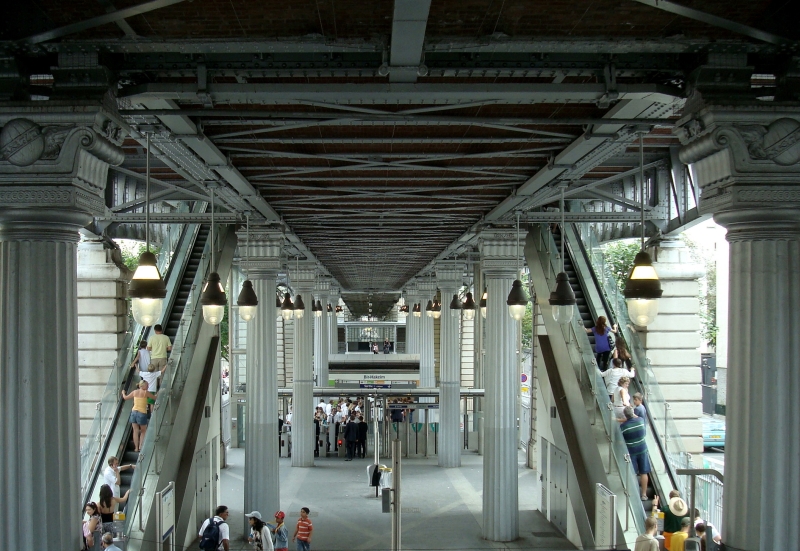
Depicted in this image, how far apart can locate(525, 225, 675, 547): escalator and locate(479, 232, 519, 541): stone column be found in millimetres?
1051

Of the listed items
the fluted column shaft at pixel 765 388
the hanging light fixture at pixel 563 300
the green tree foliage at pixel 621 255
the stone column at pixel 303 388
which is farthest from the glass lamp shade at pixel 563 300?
the stone column at pixel 303 388

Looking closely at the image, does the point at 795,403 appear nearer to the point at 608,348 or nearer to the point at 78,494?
the point at 78,494

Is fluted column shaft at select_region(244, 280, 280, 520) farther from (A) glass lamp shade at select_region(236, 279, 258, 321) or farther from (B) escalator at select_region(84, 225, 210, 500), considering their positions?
(A) glass lamp shade at select_region(236, 279, 258, 321)

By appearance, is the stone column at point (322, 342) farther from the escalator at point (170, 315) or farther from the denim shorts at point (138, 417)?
the denim shorts at point (138, 417)

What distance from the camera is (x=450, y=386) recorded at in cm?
3039

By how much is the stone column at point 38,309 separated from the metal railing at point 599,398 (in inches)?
372

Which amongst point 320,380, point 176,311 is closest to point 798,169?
point 176,311

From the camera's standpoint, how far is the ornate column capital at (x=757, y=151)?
6410 mm

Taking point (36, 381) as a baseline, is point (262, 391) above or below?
below

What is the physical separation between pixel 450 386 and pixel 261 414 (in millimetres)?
13056

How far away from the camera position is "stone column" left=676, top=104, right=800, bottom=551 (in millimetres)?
6359

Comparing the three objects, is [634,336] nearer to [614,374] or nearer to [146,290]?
[614,374]

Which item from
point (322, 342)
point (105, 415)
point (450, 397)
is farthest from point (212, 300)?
point (322, 342)

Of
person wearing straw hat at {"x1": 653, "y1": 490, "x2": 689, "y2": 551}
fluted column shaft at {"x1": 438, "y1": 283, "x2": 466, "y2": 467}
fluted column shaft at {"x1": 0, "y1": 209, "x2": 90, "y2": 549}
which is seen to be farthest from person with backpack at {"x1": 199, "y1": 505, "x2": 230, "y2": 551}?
fluted column shaft at {"x1": 438, "y1": 283, "x2": 466, "y2": 467}
